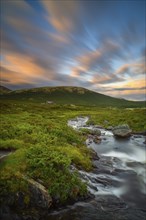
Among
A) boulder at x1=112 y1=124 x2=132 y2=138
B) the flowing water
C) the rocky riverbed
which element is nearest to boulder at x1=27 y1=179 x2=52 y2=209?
the rocky riverbed

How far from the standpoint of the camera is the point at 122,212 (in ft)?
39.4

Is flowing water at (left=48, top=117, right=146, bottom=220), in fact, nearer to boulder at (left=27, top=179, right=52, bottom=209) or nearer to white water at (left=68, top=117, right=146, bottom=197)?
white water at (left=68, top=117, right=146, bottom=197)

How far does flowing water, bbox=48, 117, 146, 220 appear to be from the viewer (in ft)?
37.7

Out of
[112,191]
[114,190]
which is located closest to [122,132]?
[114,190]

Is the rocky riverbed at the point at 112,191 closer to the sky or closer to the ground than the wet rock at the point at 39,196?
closer to the ground

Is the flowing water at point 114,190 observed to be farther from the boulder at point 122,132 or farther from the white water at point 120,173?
the boulder at point 122,132

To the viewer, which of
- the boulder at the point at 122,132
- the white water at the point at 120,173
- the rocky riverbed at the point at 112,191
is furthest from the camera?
the boulder at the point at 122,132

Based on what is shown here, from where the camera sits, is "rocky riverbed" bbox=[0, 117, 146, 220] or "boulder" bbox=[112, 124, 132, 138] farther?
"boulder" bbox=[112, 124, 132, 138]

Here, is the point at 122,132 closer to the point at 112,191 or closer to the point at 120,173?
the point at 120,173

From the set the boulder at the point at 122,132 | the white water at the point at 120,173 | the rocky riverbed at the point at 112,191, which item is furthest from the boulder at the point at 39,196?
the boulder at the point at 122,132

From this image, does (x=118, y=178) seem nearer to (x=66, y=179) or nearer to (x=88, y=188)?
(x=88, y=188)

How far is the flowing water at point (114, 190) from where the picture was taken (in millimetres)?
11484

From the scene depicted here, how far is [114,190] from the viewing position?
1473 cm

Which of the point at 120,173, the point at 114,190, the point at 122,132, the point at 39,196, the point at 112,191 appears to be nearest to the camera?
the point at 39,196
